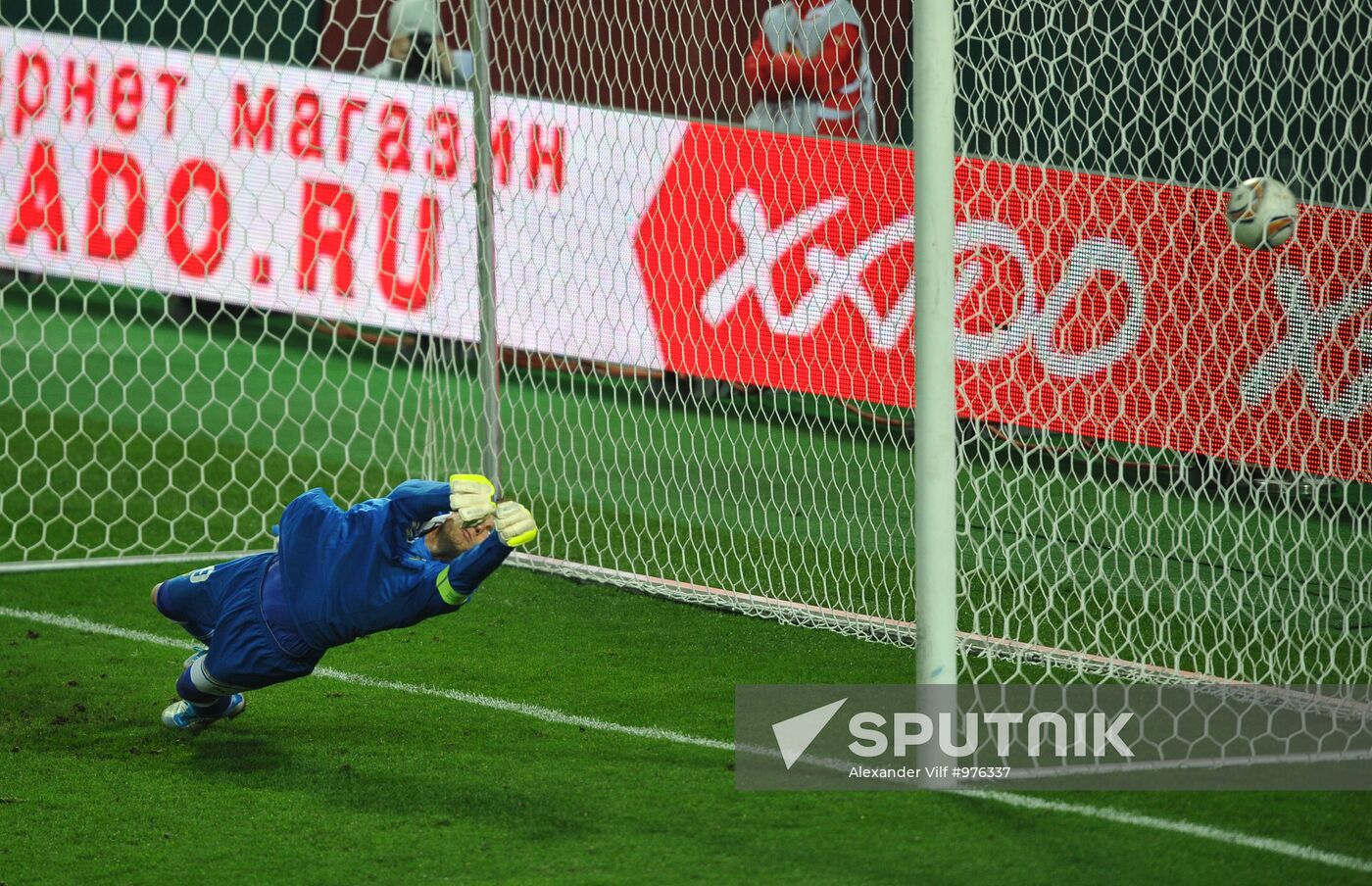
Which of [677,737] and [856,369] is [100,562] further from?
[856,369]

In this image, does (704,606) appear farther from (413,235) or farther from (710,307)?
(413,235)

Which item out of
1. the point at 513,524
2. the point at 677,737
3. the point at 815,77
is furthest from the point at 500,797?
the point at 815,77

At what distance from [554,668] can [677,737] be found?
73 cm

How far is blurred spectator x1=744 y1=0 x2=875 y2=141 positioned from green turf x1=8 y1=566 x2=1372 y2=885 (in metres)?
2.04

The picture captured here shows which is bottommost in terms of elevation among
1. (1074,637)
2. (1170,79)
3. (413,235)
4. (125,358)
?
(1074,637)

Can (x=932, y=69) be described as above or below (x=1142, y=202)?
above

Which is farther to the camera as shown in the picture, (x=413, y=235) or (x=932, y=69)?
(x=413, y=235)

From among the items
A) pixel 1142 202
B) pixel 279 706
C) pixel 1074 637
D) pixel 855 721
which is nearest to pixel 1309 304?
pixel 1142 202

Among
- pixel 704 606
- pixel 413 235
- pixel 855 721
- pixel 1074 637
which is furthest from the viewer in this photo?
pixel 413 235

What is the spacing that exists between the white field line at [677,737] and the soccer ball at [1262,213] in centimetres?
178

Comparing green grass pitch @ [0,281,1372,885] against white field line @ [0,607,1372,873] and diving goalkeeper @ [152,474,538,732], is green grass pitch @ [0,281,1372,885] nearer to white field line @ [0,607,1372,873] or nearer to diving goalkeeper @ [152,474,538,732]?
white field line @ [0,607,1372,873]

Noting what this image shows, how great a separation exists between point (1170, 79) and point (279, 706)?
594 cm

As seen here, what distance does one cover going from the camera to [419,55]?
23.2 ft

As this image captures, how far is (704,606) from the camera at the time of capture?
18.1ft
